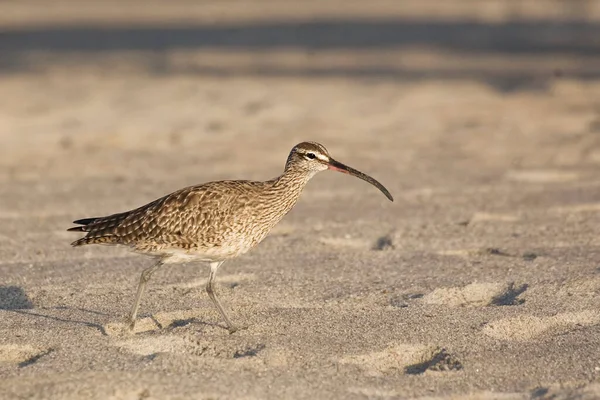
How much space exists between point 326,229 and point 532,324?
3014mm

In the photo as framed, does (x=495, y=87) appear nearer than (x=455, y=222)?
No

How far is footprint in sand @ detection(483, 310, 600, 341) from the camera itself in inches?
278

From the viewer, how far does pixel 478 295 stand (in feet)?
26.0

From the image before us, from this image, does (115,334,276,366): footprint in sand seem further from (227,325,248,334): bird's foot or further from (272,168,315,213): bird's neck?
(272,168,315,213): bird's neck

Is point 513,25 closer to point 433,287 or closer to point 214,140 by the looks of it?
point 214,140

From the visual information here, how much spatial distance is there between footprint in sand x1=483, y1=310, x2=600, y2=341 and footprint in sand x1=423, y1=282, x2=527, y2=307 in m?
0.40

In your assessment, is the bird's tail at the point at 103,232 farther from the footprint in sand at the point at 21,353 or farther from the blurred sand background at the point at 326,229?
the footprint in sand at the point at 21,353

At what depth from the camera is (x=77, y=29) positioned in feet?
109

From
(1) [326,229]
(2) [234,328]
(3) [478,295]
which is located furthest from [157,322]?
(1) [326,229]

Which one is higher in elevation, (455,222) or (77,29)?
(77,29)

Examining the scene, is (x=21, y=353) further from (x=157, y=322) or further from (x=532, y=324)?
(x=532, y=324)

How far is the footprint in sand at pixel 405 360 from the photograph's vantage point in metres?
6.55

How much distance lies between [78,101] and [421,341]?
39.1 feet

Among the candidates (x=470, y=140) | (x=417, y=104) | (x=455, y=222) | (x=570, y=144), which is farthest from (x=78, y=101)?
(x=455, y=222)
